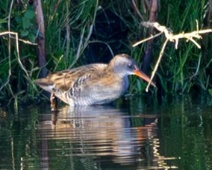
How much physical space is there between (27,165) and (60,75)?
4.87 meters

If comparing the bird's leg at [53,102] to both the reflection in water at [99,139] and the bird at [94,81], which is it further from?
the reflection in water at [99,139]

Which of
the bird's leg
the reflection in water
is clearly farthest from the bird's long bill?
the bird's leg

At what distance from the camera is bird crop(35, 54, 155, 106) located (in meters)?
14.1

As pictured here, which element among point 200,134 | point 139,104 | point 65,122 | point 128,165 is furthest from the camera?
point 139,104

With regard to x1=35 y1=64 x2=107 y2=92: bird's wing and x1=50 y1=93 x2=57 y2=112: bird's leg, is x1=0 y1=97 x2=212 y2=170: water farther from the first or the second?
x1=35 y1=64 x2=107 y2=92: bird's wing

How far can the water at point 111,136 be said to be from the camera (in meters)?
9.26

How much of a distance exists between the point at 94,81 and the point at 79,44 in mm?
684

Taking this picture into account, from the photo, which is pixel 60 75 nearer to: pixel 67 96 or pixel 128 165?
pixel 67 96

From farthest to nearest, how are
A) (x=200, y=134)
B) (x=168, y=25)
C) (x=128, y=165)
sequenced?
1. (x=168, y=25)
2. (x=200, y=134)
3. (x=128, y=165)

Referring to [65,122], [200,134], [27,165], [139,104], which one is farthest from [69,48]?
[27,165]

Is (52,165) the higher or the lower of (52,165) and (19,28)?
the lower

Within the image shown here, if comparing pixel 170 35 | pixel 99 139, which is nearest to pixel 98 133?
pixel 99 139

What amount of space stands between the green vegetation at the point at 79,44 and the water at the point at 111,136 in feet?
1.49

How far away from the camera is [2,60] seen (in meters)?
13.8
